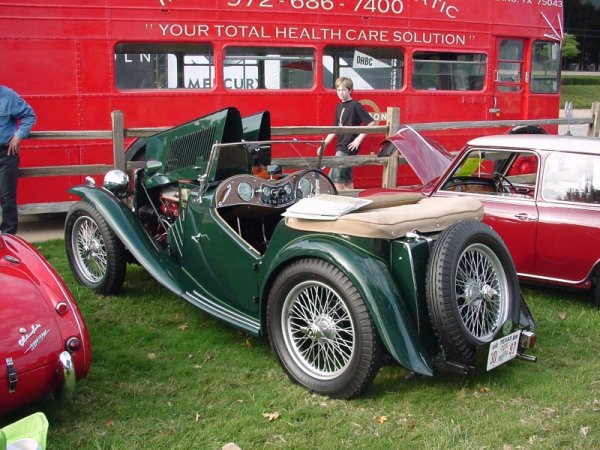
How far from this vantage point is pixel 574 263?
5332 mm

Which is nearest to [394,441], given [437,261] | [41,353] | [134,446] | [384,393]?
[384,393]

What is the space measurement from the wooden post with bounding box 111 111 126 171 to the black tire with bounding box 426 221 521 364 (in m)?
4.51

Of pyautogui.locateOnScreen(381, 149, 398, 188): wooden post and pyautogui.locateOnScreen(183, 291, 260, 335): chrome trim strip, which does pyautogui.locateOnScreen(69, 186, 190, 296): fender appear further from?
pyautogui.locateOnScreen(381, 149, 398, 188): wooden post

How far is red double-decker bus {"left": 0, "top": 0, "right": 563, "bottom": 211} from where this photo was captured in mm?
8156

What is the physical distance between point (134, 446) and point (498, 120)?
879cm

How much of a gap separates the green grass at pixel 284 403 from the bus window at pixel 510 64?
22.5 feet

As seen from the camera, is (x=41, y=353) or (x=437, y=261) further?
(x=437, y=261)

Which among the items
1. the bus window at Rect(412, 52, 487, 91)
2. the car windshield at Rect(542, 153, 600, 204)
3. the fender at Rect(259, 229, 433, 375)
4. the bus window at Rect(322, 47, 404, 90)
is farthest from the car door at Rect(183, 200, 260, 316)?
the bus window at Rect(412, 52, 487, 91)

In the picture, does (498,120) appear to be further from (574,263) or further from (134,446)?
(134,446)

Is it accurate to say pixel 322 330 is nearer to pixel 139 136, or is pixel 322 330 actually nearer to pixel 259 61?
pixel 139 136

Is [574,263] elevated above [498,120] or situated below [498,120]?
below

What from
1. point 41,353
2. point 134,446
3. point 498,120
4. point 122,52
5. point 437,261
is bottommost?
point 134,446

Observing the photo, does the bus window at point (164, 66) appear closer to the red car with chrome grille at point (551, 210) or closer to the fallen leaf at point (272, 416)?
the red car with chrome grille at point (551, 210)

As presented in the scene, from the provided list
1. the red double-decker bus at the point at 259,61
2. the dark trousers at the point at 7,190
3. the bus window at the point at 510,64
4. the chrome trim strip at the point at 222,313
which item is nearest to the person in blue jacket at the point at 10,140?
the dark trousers at the point at 7,190
